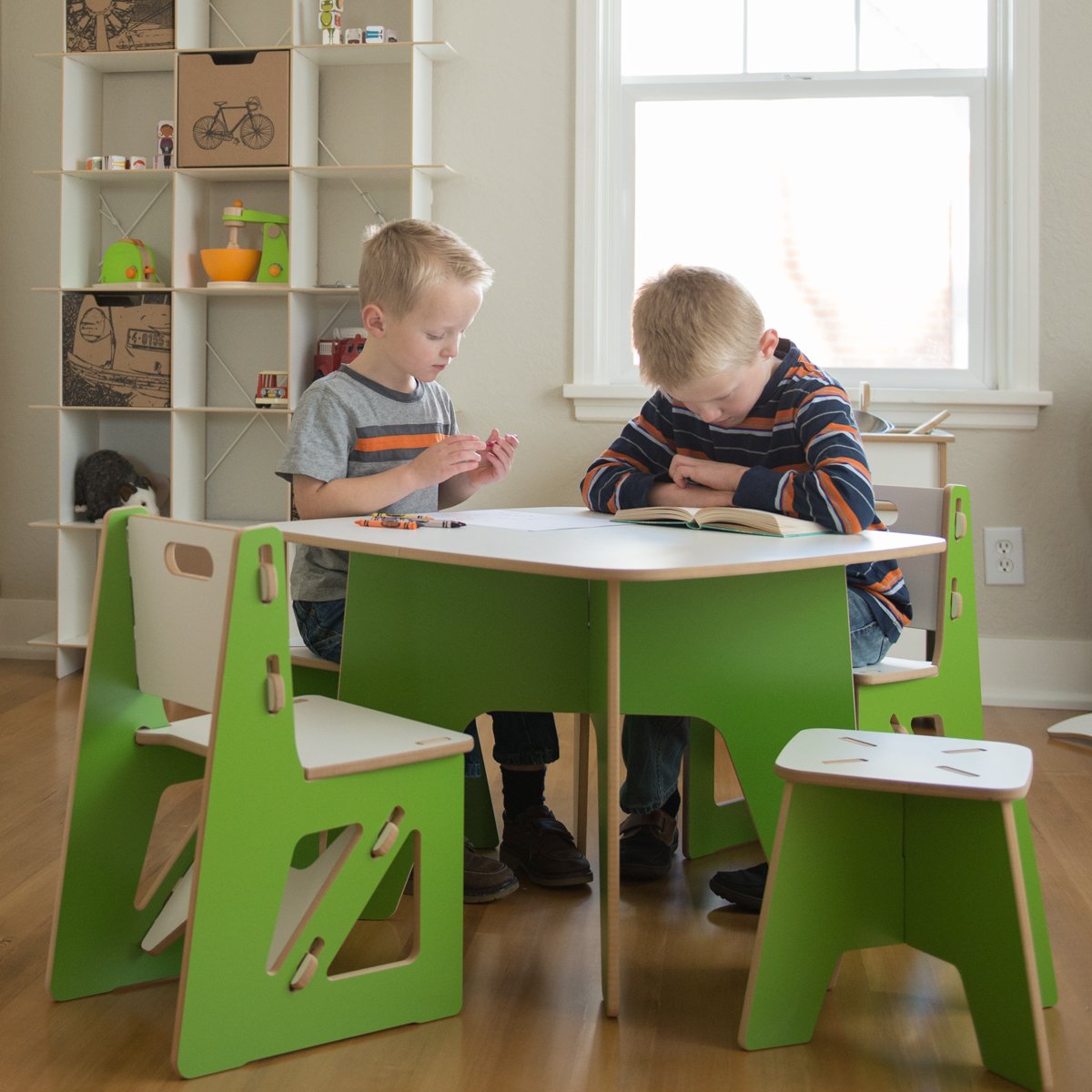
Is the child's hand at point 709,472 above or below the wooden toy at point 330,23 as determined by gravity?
below

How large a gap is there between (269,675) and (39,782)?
1.28m

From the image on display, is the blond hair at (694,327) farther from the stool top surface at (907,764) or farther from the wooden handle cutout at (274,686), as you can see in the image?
the wooden handle cutout at (274,686)

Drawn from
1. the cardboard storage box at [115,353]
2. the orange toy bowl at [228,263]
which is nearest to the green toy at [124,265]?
the cardboard storage box at [115,353]

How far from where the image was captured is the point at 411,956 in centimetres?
145

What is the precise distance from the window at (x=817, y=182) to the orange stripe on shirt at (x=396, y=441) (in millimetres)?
1314

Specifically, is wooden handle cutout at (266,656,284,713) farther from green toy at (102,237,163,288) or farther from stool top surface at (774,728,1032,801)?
green toy at (102,237,163,288)

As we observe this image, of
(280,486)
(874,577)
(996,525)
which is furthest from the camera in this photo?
(280,486)

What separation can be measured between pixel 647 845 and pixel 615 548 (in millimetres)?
641

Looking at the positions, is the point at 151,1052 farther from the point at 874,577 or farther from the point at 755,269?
the point at 755,269

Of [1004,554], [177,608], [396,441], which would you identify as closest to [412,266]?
[396,441]

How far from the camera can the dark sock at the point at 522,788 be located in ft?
6.50

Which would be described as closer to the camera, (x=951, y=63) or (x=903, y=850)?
(x=903, y=850)

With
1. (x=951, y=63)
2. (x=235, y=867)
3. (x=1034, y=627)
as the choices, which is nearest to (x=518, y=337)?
(x=951, y=63)

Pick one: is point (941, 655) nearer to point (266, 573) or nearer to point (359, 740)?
point (359, 740)
